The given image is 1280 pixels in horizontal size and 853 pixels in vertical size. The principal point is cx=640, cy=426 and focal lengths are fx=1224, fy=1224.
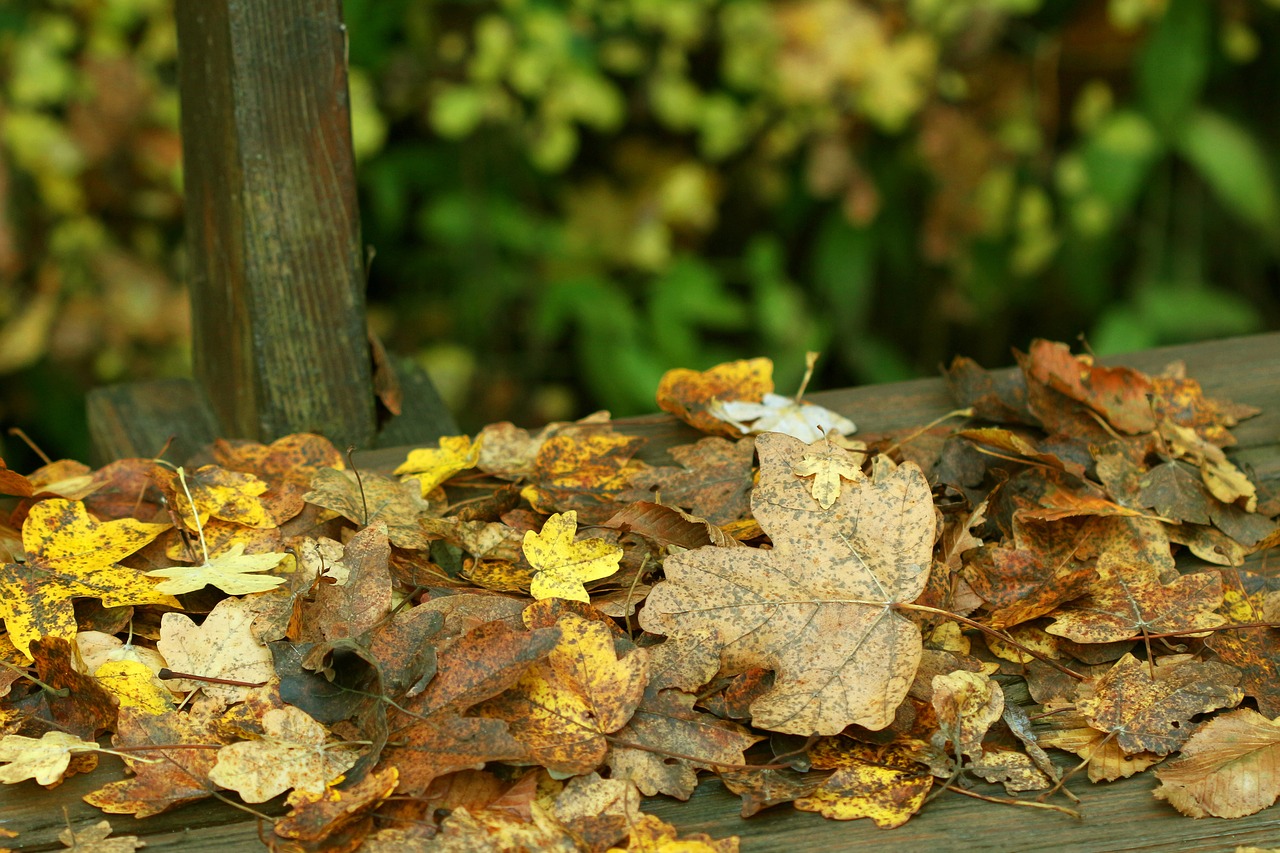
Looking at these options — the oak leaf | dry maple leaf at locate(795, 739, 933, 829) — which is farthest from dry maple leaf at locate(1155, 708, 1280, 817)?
the oak leaf

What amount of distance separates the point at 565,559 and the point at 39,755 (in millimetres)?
349

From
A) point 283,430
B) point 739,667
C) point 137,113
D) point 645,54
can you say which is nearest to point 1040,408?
point 739,667

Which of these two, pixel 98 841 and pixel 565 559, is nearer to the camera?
pixel 98 841

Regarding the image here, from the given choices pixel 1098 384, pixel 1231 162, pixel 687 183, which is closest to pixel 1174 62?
pixel 1231 162

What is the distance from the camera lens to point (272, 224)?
1175mm

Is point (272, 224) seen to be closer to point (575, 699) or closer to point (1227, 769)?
point (575, 699)

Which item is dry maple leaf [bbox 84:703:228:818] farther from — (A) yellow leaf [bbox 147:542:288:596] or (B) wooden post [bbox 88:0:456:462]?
(B) wooden post [bbox 88:0:456:462]

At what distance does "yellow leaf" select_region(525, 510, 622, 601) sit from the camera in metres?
0.83

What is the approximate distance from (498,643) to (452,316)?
89.0 inches

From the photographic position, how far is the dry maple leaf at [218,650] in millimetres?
791

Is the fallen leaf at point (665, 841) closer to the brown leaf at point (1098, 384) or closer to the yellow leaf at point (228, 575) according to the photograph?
the yellow leaf at point (228, 575)

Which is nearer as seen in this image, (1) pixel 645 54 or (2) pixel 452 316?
(1) pixel 645 54

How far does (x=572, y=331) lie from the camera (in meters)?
3.03

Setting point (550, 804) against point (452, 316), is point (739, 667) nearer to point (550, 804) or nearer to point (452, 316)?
point (550, 804)
